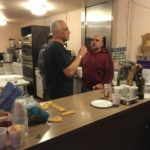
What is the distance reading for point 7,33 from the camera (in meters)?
7.64

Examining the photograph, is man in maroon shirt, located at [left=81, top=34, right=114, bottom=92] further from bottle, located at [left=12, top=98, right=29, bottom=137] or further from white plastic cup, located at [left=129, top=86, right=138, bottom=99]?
bottle, located at [left=12, top=98, right=29, bottom=137]

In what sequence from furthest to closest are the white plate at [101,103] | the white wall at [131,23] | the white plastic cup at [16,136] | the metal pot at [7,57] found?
the metal pot at [7,57], the white wall at [131,23], the white plate at [101,103], the white plastic cup at [16,136]

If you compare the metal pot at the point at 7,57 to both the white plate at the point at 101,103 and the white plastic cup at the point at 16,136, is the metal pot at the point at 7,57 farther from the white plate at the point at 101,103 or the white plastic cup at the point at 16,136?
the white plastic cup at the point at 16,136

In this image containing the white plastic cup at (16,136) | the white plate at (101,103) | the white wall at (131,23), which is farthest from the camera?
the white wall at (131,23)

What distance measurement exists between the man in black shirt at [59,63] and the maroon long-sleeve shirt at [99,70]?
24.4 inches

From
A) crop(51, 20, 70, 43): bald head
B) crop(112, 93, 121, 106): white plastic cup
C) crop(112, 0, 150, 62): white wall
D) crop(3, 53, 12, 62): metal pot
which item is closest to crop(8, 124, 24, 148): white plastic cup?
crop(112, 93, 121, 106): white plastic cup

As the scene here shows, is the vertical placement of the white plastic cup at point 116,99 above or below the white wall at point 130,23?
below

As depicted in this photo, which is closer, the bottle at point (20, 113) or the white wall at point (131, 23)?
the bottle at point (20, 113)

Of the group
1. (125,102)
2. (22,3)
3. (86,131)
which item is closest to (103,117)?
(86,131)

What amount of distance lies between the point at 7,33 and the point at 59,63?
634cm

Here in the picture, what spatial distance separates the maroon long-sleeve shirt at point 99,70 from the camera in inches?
106

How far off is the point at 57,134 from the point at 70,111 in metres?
0.36

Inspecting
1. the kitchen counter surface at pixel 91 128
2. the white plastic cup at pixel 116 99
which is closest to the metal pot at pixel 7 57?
the kitchen counter surface at pixel 91 128

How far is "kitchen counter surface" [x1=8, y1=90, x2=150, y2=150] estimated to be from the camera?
114cm
